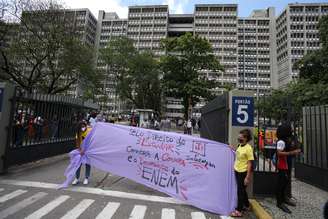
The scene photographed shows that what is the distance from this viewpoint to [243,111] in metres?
6.38

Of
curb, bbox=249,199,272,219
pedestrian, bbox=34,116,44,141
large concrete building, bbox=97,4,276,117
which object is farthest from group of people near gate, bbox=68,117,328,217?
large concrete building, bbox=97,4,276,117

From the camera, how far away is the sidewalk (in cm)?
511

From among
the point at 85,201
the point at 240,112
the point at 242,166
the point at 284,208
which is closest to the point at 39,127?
the point at 85,201

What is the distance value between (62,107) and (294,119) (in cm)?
952

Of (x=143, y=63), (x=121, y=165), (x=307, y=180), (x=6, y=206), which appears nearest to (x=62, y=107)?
(x=121, y=165)

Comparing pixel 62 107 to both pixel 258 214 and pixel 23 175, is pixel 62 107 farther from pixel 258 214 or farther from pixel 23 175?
pixel 258 214

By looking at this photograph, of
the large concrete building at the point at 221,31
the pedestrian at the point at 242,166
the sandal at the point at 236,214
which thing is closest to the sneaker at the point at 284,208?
the pedestrian at the point at 242,166

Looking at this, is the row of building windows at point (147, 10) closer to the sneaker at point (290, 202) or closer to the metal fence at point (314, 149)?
the metal fence at point (314, 149)

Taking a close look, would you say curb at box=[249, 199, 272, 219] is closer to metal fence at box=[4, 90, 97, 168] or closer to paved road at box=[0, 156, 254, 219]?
paved road at box=[0, 156, 254, 219]

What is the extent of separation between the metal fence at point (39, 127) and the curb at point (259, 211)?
7120 mm

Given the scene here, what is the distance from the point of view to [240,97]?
6.38 m

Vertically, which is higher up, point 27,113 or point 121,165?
point 27,113

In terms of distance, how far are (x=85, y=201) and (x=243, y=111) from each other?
170 inches

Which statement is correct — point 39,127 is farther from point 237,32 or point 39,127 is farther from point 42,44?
point 237,32
